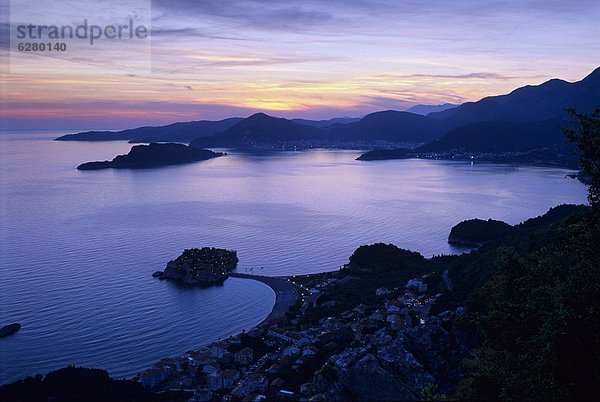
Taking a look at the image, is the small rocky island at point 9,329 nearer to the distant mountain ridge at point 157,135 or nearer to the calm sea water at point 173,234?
the calm sea water at point 173,234

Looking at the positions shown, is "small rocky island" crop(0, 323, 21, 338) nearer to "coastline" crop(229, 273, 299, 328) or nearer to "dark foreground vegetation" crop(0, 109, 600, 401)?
"dark foreground vegetation" crop(0, 109, 600, 401)

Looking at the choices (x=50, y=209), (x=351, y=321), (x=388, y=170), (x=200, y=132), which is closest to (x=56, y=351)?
(x=351, y=321)

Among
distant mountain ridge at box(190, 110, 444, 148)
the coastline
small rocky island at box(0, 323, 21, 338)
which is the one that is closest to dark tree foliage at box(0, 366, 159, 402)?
small rocky island at box(0, 323, 21, 338)

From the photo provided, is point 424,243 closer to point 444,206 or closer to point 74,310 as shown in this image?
point 444,206

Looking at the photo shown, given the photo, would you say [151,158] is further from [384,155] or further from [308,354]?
[308,354]

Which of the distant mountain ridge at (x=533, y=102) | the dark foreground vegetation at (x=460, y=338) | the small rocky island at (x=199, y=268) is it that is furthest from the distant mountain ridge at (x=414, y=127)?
the dark foreground vegetation at (x=460, y=338)

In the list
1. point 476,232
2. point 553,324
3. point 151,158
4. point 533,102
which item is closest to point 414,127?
point 533,102
